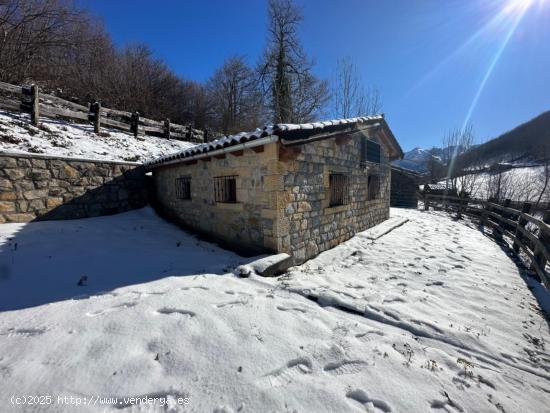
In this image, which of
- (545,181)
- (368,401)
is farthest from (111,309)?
(545,181)

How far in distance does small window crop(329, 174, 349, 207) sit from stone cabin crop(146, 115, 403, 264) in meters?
0.03

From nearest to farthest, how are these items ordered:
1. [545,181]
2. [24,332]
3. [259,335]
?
[24,332] → [259,335] → [545,181]

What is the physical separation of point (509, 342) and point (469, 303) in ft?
2.80

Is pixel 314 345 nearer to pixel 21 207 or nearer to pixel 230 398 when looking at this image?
pixel 230 398

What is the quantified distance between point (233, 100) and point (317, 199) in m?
16.8

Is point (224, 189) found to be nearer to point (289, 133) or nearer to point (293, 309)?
point (289, 133)

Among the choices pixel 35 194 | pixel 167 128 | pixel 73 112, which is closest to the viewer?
pixel 35 194

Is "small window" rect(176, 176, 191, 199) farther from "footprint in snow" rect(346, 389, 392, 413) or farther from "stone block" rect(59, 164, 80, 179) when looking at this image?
"footprint in snow" rect(346, 389, 392, 413)

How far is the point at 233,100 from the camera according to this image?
19.3 meters

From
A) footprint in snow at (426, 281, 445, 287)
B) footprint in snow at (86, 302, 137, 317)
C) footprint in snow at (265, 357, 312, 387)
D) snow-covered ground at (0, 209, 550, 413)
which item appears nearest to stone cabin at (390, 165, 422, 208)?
snow-covered ground at (0, 209, 550, 413)

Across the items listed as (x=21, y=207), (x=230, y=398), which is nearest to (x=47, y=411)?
(x=230, y=398)

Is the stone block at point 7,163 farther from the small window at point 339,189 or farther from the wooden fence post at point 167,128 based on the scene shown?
the small window at point 339,189

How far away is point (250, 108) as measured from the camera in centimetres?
1823

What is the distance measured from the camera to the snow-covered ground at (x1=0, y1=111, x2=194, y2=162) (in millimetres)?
6660
